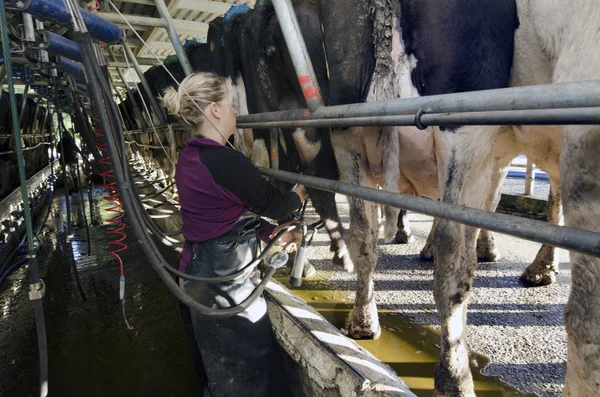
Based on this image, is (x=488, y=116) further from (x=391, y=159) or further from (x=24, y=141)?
(x=24, y=141)

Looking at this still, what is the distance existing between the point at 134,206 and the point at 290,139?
2.06m

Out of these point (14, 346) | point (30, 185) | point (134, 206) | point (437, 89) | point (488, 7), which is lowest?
point (14, 346)

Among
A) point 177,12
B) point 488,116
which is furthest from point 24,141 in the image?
point 488,116

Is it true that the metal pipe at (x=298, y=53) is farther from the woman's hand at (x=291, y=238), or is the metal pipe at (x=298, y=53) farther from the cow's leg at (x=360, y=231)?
the cow's leg at (x=360, y=231)

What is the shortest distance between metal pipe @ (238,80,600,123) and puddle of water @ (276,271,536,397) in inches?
64.5

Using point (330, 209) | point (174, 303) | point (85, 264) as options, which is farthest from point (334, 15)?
point (85, 264)

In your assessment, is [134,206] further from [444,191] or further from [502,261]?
[502,261]

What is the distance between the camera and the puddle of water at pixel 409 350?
208 centimetres

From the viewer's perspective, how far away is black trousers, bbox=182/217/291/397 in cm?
183

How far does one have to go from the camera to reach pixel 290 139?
11.3 ft

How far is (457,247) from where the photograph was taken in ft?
6.57

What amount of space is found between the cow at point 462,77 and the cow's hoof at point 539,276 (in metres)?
1.04

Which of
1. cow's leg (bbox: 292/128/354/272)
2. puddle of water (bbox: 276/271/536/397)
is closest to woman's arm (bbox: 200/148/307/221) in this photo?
cow's leg (bbox: 292/128/354/272)

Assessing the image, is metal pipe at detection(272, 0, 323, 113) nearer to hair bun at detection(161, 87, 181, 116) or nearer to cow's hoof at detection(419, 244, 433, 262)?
hair bun at detection(161, 87, 181, 116)
